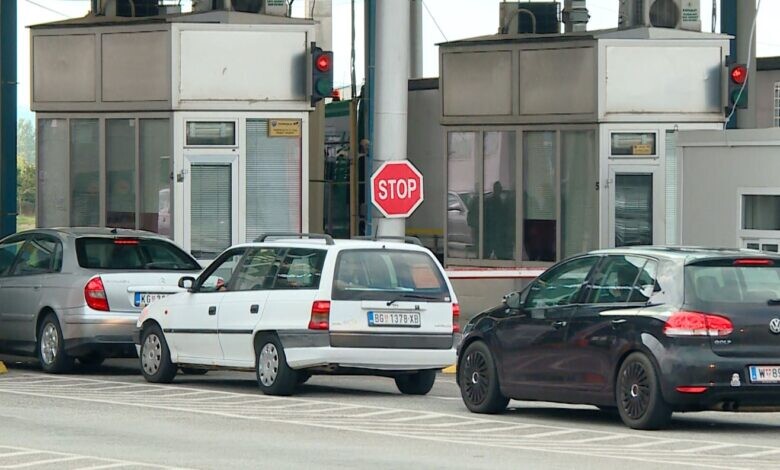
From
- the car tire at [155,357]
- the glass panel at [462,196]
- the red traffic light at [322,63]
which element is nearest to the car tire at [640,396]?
the car tire at [155,357]

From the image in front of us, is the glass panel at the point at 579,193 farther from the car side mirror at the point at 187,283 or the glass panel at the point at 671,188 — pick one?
the car side mirror at the point at 187,283

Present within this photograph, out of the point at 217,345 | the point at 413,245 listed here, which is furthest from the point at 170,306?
the point at 413,245

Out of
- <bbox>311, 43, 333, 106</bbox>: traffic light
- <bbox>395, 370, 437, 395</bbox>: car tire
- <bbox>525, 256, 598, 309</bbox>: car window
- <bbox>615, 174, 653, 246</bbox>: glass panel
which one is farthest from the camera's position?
<bbox>615, 174, 653, 246</bbox>: glass panel

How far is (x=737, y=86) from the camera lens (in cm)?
2670

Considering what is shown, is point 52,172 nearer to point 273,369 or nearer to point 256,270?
point 256,270

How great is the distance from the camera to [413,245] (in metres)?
18.1

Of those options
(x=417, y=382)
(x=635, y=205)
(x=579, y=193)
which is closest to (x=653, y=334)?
(x=417, y=382)

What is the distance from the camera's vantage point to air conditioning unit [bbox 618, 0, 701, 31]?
27.9 meters

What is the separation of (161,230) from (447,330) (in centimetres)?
1062

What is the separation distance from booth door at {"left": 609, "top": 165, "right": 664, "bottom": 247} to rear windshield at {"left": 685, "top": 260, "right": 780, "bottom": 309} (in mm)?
12666

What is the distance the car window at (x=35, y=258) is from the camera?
68.2 ft

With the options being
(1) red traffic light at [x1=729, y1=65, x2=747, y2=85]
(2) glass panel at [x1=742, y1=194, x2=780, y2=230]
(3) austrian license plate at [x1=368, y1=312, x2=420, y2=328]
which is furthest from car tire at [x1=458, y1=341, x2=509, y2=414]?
(1) red traffic light at [x1=729, y1=65, x2=747, y2=85]

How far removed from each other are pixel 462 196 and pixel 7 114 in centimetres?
810

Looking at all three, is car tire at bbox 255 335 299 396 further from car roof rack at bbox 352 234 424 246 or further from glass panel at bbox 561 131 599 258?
glass panel at bbox 561 131 599 258
